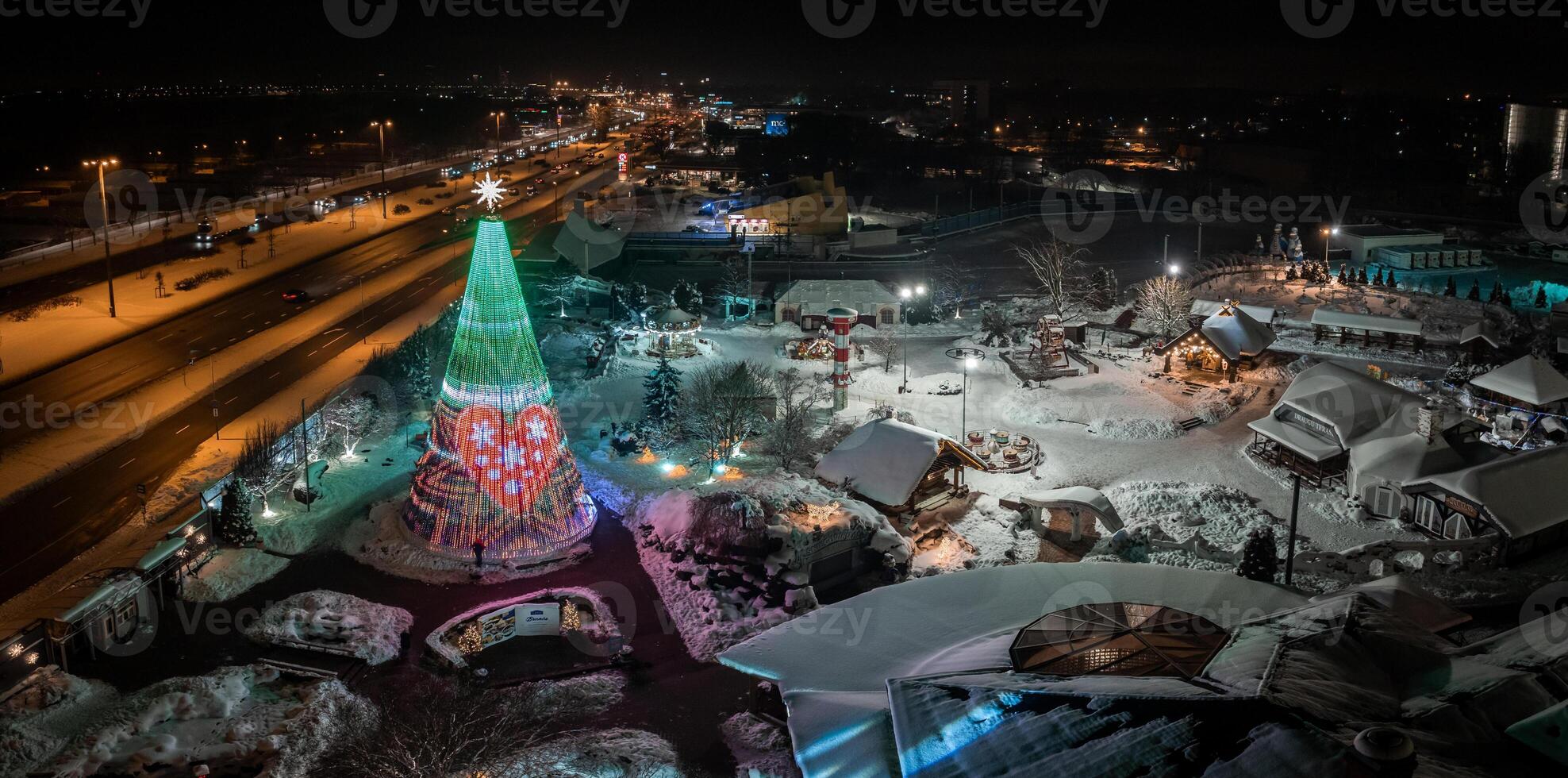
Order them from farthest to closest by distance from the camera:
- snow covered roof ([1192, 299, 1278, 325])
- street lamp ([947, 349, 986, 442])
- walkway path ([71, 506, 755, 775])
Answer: snow covered roof ([1192, 299, 1278, 325]) < street lamp ([947, 349, 986, 442]) < walkway path ([71, 506, 755, 775])

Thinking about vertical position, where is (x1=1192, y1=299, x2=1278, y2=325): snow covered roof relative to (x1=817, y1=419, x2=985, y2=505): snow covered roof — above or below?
above

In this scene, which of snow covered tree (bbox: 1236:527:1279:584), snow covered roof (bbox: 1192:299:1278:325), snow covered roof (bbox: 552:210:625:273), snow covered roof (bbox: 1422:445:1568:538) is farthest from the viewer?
snow covered roof (bbox: 552:210:625:273)

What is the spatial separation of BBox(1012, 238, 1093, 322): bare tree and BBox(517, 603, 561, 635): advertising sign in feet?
99.2

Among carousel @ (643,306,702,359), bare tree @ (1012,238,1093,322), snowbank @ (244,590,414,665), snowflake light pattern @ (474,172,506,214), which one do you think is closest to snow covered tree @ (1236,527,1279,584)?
snowflake light pattern @ (474,172,506,214)

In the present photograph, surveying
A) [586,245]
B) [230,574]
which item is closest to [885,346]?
[586,245]

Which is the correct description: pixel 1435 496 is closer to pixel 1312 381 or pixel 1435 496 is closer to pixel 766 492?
pixel 1312 381

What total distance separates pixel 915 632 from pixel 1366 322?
32.1m

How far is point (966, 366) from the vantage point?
37.9m

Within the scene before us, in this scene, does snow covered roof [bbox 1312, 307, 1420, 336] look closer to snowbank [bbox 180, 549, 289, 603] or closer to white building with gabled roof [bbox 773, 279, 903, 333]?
white building with gabled roof [bbox 773, 279, 903, 333]

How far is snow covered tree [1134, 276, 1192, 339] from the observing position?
43.1 metres

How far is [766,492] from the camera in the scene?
2547cm

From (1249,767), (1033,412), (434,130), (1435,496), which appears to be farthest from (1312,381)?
(434,130)

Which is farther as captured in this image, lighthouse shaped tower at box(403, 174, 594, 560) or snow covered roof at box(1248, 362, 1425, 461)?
snow covered roof at box(1248, 362, 1425, 461)

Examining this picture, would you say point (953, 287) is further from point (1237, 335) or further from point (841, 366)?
point (841, 366)
